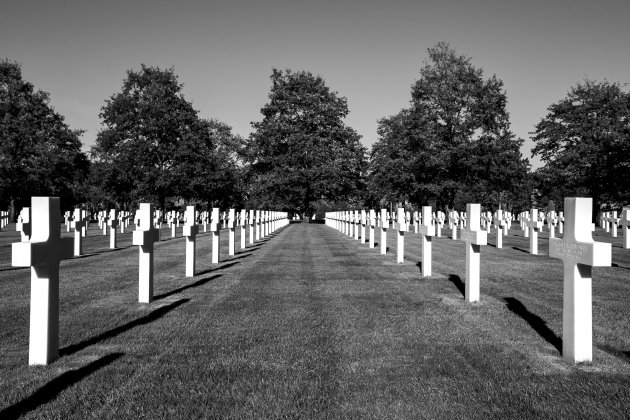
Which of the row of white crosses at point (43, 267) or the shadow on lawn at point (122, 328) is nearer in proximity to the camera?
the row of white crosses at point (43, 267)

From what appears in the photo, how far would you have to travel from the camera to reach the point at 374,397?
3959 mm

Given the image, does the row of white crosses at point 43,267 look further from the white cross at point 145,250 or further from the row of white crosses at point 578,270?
the row of white crosses at point 578,270

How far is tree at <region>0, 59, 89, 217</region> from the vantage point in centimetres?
4700

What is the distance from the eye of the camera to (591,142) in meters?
47.5

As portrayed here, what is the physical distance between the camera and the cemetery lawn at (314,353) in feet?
12.5

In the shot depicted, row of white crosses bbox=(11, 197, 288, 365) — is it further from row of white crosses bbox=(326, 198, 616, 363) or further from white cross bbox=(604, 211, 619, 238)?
white cross bbox=(604, 211, 619, 238)

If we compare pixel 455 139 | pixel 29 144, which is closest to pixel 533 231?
pixel 455 139

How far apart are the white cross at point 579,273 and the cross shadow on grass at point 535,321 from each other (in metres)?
0.45

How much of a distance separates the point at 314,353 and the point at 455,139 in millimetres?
43000

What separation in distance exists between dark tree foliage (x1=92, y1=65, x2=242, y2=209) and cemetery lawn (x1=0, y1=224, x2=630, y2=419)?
37629mm

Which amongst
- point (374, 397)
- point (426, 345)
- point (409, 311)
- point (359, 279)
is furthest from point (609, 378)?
point (359, 279)

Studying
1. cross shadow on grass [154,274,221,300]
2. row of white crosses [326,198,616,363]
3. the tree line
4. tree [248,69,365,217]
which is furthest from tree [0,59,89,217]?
row of white crosses [326,198,616,363]

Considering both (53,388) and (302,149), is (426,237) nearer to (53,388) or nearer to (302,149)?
(53,388)

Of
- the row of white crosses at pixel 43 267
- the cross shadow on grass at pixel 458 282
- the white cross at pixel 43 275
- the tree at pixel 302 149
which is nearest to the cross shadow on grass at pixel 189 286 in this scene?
the row of white crosses at pixel 43 267
